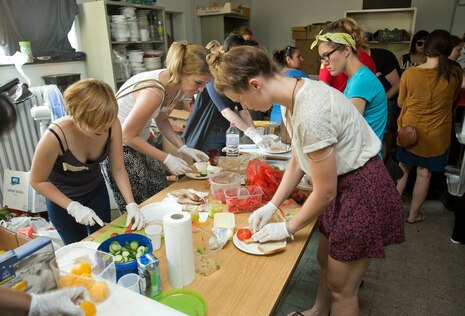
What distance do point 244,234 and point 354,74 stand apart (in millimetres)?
1023

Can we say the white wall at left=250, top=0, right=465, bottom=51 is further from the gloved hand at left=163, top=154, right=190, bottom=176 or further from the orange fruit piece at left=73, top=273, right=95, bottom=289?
the orange fruit piece at left=73, top=273, right=95, bottom=289

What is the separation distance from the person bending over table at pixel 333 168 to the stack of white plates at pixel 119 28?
2.52 metres

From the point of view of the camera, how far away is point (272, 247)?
1.12 meters

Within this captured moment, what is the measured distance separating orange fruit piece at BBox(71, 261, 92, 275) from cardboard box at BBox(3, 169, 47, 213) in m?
2.02

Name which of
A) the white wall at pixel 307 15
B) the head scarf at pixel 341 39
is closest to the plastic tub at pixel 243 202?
the head scarf at pixel 341 39

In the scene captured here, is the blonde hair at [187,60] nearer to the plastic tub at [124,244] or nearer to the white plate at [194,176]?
the white plate at [194,176]

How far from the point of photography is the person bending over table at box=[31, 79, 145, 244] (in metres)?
1.22

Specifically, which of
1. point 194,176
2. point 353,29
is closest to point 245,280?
point 194,176

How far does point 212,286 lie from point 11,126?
2.23 feet

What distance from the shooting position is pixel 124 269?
3.03ft

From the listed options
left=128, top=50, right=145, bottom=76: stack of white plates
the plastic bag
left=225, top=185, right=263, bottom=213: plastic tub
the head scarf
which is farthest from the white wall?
left=225, top=185, right=263, bottom=213: plastic tub

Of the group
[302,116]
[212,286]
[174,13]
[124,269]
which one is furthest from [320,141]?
[174,13]

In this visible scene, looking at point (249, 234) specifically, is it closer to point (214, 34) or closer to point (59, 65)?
point (59, 65)

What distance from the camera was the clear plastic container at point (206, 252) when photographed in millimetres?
1026
